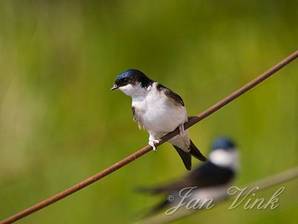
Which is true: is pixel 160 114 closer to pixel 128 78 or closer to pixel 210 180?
pixel 128 78

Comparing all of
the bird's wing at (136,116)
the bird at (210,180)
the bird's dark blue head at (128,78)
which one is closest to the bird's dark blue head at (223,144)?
the bird at (210,180)

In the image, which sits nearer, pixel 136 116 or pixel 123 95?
pixel 136 116

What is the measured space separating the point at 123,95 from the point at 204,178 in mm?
211

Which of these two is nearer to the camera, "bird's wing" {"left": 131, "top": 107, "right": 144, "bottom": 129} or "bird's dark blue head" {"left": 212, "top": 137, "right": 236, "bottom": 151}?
"bird's wing" {"left": 131, "top": 107, "right": 144, "bottom": 129}

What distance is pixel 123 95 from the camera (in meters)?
1.21

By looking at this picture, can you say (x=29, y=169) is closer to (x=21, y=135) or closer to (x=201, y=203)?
(x=21, y=135)

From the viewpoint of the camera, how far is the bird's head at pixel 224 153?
1063 millimetres

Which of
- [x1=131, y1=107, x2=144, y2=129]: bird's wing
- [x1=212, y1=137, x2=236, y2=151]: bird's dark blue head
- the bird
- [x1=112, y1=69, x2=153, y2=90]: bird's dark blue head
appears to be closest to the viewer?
[x1=112, y1=69, x2=153, y2=90]: bird's dark blue head

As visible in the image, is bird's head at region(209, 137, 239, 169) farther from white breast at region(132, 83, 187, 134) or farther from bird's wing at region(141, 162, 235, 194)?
white breast at region(132, 83, 187, 134)

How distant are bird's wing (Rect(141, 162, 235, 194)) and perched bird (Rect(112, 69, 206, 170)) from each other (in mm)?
196

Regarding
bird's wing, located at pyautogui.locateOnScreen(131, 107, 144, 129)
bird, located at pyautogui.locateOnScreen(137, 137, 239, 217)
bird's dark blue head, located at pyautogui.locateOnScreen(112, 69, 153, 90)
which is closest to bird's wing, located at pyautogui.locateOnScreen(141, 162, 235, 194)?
bird, located at pyautogui.locateOnScreen(137, 137, 239, 217)

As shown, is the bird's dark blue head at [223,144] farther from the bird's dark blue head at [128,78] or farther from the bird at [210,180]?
the bird's dark blue head at [128,78]

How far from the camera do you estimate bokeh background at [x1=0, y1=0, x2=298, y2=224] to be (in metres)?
1.19

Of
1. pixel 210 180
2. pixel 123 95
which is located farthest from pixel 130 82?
pixel 123 95
